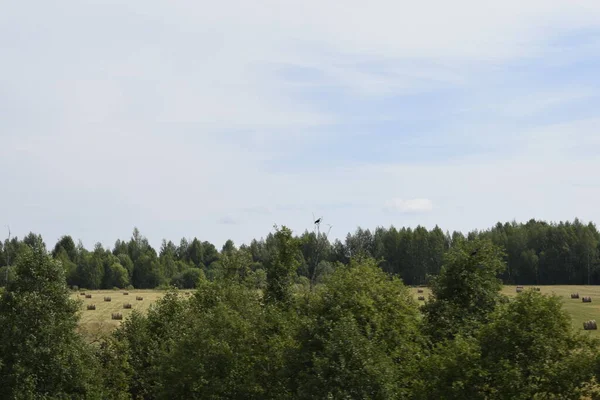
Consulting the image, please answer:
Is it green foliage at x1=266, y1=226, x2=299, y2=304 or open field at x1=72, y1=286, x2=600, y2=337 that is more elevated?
green foliage at x1=266, y1=226, x2=299, y2=304

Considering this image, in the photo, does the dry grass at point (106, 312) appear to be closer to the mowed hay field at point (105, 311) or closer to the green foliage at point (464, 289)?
the mowed hay field at point (105, 311)

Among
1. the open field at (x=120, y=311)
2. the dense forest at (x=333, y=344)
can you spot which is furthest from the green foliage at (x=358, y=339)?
the open field at (x=120, y=311)

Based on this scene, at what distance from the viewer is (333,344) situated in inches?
1570

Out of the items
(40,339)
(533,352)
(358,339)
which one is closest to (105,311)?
(40,339)

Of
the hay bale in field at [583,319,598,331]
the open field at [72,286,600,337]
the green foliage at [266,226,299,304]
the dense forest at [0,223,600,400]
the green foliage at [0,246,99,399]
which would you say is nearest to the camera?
the dense forest at [0,223,600,400]

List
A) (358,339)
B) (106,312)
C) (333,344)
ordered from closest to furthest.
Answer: (333,344) → (358,339) → (106,312)

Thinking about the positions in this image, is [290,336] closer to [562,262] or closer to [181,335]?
[181,335]

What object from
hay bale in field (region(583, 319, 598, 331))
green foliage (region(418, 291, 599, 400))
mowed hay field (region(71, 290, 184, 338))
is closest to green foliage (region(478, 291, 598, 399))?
green foliage (region(418, 291, 599, 400))

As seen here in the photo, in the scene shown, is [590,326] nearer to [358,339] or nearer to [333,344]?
[358,339]

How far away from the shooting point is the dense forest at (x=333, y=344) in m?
35.8

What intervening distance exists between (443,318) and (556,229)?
521 ft

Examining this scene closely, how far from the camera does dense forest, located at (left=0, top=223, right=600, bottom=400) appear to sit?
35812 mm

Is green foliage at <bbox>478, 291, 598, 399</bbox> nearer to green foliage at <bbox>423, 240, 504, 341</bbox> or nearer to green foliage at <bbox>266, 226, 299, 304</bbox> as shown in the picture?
green foliage at <bbox>423, 240, 504, 341</bbox>

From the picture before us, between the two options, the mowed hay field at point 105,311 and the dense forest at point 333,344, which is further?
the mowed hay field at point 105,311
